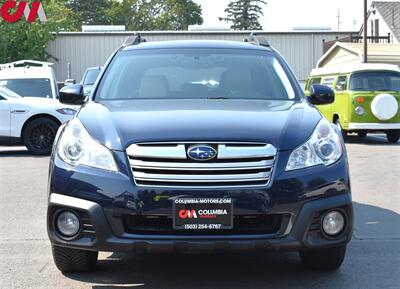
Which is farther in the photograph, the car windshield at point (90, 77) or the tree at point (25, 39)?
the tree at point (25, 39)

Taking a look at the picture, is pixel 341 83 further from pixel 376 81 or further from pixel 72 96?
pixel 72 96

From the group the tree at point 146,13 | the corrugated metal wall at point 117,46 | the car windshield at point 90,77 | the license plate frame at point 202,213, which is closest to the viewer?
the license plate frame at point 202,213

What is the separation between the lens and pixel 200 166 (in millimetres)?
4031

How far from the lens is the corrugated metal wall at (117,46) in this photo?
3741 centimetres

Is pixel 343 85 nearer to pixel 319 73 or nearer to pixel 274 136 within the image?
pixel 319 73

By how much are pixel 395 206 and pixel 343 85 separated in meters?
9.67

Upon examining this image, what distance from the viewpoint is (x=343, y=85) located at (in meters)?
16.9

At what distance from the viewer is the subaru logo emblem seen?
4.05m

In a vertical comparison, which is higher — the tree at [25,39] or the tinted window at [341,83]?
the tree at [25,39]

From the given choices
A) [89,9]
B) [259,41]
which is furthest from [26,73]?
[89,9]

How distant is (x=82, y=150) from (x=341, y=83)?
13565 mm

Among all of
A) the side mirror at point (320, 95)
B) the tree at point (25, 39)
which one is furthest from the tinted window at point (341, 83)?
the tree at point (25, 39)

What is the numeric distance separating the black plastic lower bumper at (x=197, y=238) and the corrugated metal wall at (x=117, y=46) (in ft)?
109

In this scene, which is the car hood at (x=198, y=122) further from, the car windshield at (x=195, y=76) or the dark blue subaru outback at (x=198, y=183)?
the car windshield at (x=195, y=76)
